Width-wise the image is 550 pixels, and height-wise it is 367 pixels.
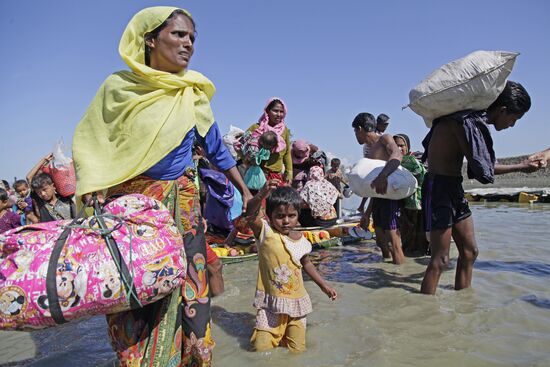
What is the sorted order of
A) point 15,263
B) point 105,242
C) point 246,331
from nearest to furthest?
point 15,263 → point 105,242 → point 246,331

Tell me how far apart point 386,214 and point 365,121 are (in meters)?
1.13

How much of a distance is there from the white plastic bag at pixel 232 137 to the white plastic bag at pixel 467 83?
4639mm

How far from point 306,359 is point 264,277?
0.59 meters

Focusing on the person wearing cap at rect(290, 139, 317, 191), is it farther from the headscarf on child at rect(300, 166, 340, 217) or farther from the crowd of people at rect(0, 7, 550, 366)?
the crowd of people at rect(0, 7, 550, 366)

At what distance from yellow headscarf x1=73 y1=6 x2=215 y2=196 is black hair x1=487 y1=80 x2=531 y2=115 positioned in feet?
8.56

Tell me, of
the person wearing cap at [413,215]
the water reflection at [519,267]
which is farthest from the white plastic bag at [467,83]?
the person wearing cap at [413,215]

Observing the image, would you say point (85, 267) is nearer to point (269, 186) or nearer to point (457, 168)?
point (269, 186)

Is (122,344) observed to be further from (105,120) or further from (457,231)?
(457,231)

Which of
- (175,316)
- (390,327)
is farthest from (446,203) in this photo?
(175,316)

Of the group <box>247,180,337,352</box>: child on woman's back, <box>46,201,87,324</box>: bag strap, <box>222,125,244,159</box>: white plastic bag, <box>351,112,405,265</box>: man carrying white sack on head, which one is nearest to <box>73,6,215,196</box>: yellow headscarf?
<box>46,201,87,324</box>: bag strap

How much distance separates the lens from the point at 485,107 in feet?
10.9

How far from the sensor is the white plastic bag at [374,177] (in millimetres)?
4328

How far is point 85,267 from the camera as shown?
1459 millimetres

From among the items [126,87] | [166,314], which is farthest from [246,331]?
[126,87]
